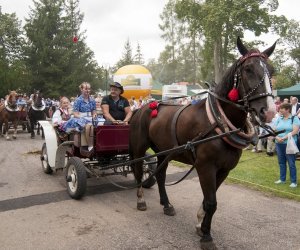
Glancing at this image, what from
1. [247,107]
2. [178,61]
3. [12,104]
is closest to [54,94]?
[12,104]

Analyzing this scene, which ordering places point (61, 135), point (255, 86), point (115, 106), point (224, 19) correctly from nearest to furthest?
point (255, 86), point (115, 106), point (61, 135), point (224, 19)

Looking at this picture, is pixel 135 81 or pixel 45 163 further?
pixel 135 81

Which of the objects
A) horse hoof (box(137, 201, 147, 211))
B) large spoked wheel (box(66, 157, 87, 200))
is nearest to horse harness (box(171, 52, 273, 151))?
horse hoof (box(137, 201, 147, 211))

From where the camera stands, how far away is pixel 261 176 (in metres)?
6.93

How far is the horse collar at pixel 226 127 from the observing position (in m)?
3.47

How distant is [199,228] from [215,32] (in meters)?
27.2

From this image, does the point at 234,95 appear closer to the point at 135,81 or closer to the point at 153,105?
the point at 153,105

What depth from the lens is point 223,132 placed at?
11.5 ft

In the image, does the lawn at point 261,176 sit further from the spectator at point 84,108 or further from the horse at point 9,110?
the horse at point 9,110

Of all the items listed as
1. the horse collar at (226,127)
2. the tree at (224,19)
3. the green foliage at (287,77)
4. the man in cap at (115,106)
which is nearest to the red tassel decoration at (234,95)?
the horse collar at (226,127)

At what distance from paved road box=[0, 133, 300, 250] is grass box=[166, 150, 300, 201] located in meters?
0.26

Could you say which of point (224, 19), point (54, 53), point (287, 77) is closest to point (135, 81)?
point (224, 19)

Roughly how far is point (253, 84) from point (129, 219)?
8.55ft

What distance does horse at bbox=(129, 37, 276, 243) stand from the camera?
3143 mm
